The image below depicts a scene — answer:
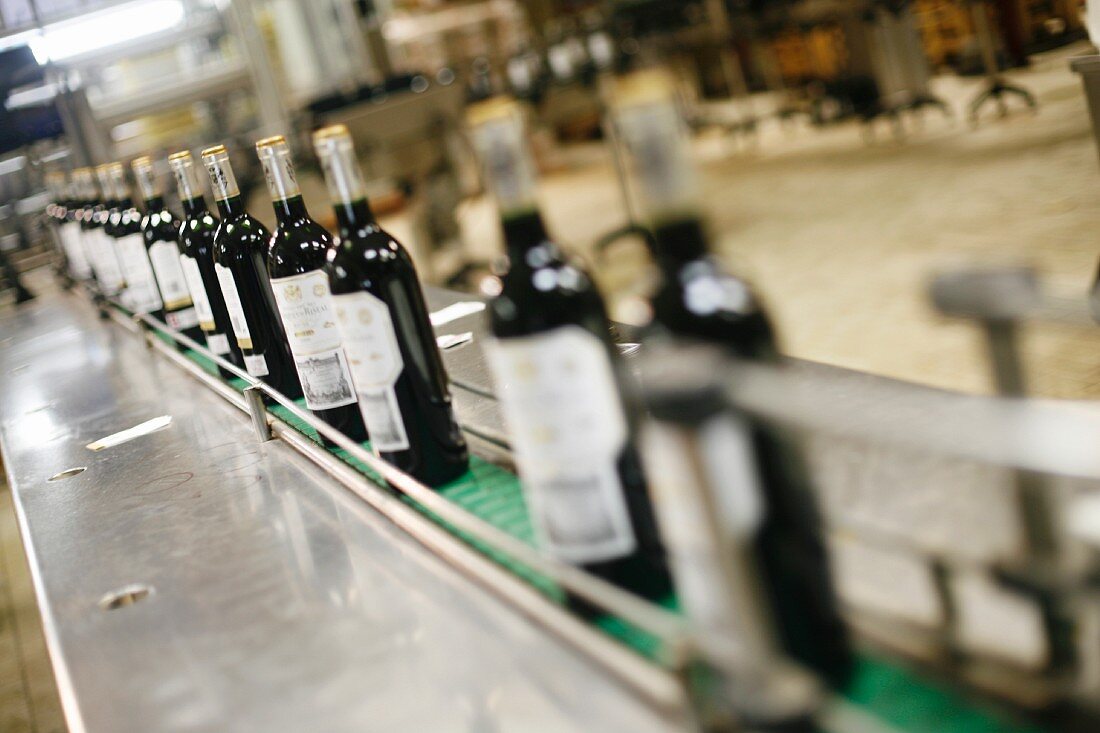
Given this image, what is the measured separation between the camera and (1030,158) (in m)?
5.28

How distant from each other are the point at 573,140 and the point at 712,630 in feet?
46.0

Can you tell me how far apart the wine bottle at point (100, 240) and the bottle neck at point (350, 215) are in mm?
1680

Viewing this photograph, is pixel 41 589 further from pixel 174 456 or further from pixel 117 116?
pixel 117 116

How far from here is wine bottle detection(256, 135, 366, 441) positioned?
115 cm

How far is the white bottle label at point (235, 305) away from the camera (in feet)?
4.59

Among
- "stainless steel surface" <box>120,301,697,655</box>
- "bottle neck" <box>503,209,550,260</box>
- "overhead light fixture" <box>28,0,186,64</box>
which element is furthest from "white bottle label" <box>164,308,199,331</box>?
"overhead light fixture" <box>28,0,186,64</box>

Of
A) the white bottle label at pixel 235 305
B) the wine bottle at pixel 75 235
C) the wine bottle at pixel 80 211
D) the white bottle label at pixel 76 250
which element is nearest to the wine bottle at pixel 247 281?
the white bottle label at pixel 235 305

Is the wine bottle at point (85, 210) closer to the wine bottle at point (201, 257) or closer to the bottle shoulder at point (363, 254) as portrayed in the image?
the wine bottle at point (201, 257)

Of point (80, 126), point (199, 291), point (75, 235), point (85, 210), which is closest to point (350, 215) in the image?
point (199, 291)

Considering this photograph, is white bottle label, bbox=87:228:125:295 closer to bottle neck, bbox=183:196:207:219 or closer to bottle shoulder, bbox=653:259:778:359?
bottle neck, bbox=183:196:207:219

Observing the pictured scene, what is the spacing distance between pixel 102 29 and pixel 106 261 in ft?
9.19

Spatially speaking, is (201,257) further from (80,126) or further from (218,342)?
(80,126)

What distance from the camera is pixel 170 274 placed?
1893 millimetres

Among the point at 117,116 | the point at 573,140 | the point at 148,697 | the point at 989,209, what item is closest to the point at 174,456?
the point at 148,697
